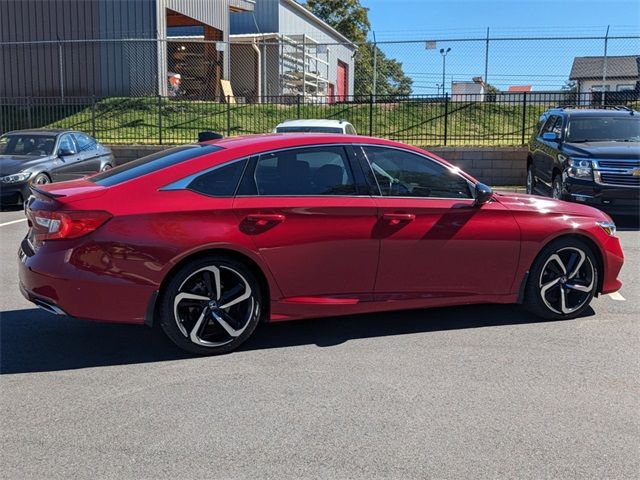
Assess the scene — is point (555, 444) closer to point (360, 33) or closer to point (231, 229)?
point (231, 229)

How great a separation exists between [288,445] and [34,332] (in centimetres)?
275

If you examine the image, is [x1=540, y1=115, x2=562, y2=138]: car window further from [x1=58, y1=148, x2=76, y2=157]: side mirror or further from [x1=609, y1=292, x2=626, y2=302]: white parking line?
[x1=58, y1=148, x2=76, y2=157]: side mirror

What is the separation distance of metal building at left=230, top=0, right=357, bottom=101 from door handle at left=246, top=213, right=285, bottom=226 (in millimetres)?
17405

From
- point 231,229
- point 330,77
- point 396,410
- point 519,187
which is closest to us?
point 396,410

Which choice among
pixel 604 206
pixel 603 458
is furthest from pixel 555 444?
pixel 604 206

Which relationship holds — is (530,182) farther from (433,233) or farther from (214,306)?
(214,306)

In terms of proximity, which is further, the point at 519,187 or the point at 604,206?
the point at 519,187

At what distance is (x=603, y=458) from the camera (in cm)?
322

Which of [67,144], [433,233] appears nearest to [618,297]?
[433,233]

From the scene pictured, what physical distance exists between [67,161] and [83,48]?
34.8 ft

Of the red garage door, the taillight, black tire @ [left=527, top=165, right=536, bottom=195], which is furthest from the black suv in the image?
the red garage door

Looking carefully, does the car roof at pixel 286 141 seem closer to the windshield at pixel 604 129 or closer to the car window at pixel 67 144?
the windshield at pixel 604 129

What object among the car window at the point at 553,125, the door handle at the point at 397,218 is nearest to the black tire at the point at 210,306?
the door handle at the point at 397,218

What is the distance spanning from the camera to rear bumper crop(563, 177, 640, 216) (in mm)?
9906
